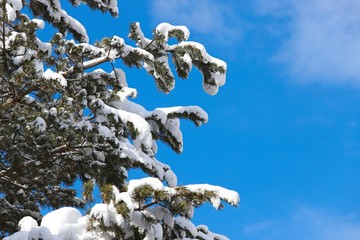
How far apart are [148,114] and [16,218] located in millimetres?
3347

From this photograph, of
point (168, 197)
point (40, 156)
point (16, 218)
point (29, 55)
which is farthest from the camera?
point (16, 218)

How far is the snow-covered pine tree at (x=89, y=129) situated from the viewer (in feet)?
16.9

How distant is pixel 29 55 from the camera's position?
23.7ft

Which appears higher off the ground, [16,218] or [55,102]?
[55,102]

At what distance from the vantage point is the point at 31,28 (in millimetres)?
7297

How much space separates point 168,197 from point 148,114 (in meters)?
3.70

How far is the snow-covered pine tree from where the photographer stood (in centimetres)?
516

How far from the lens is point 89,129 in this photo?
7.40 meters

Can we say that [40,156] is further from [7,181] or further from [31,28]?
[31,28]

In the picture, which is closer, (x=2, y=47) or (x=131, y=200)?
(x=131, y=200)

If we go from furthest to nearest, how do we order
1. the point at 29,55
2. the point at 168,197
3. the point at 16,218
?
the point at 16,218, the point at 29,55, the point at 168,197

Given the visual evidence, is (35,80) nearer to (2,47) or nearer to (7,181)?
(2,47)

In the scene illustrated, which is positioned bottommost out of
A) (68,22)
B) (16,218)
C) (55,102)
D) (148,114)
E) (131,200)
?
(131,200)

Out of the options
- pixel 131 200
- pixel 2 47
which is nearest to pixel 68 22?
pixel 2 47
